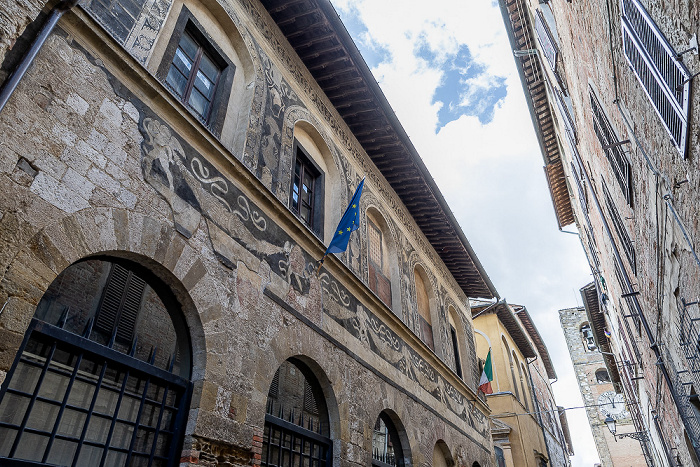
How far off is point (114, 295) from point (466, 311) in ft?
28.3

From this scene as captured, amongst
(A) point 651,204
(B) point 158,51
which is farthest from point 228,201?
(A) point 651,204

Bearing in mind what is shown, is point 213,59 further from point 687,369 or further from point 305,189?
point 687,369

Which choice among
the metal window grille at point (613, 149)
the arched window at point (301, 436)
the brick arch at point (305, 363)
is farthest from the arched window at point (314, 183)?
the metal window grille at point (613, 149)

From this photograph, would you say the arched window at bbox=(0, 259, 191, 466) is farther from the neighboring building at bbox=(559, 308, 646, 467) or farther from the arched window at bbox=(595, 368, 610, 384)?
the arched window at bbox=(595, 368, 610, 384)

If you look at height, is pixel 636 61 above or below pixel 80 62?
above

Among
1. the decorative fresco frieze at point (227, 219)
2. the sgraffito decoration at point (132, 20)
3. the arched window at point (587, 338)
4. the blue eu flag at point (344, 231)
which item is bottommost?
the decorative fresco frieze at point (227, 219)

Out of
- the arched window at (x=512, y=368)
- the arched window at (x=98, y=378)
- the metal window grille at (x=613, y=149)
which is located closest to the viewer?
the arched window at (x=98, y=378)

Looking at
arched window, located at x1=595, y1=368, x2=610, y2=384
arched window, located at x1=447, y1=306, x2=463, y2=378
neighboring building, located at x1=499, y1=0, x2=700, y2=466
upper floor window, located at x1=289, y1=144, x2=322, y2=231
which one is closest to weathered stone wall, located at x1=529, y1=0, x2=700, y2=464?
neighboring building, located at x1=499, y1=0, x2=700, y2=466

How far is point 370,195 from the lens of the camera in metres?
8.16

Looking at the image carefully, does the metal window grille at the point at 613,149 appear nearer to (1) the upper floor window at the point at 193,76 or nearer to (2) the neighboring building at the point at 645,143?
(2) the neighboring building at the point at 645,143

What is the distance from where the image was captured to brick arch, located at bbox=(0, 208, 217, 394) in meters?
2.46

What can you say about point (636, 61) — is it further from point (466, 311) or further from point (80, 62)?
point (466, 311)

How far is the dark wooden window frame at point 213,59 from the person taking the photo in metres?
4.52

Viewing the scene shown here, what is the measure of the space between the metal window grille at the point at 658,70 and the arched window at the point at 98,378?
3.83 meters
